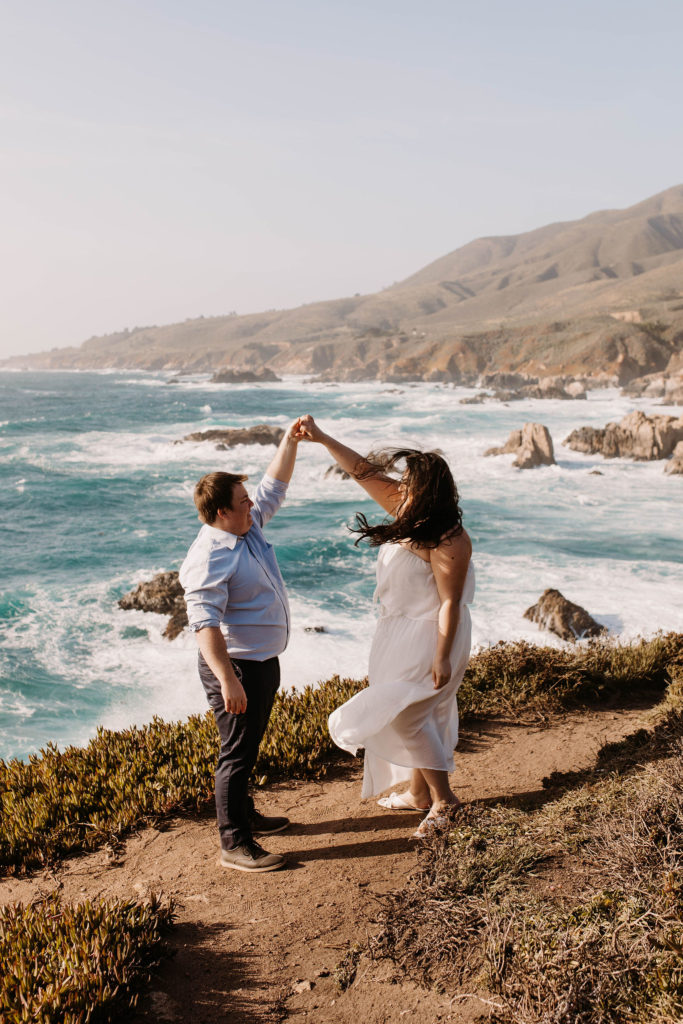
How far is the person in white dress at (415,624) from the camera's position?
374cm

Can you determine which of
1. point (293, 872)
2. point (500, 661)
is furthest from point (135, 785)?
point (500, 661)

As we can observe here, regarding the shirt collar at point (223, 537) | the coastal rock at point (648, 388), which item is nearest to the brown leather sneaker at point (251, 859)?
the shirt collar at point (223, 537)

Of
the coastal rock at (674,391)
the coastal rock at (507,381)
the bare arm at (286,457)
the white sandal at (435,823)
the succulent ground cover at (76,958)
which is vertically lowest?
the white sandal at (435,823)

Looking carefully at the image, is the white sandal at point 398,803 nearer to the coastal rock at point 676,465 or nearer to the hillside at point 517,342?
the coastal rock at point 676,465

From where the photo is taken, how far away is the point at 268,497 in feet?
14.2

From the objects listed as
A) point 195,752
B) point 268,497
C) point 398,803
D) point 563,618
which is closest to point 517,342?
point 563,618

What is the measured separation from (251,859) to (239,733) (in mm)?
792

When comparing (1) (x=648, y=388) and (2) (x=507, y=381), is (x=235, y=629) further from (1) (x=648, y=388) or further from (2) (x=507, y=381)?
(2) (x=507, y=381)

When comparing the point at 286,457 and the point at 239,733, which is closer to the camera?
the point at 239,733

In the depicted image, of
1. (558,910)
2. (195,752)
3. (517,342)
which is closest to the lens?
(558,910)

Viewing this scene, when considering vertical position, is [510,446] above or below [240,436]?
below

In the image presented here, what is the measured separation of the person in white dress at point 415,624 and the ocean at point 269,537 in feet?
1.12

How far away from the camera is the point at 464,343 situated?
105 meters

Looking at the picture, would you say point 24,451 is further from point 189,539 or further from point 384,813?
point 384,813
